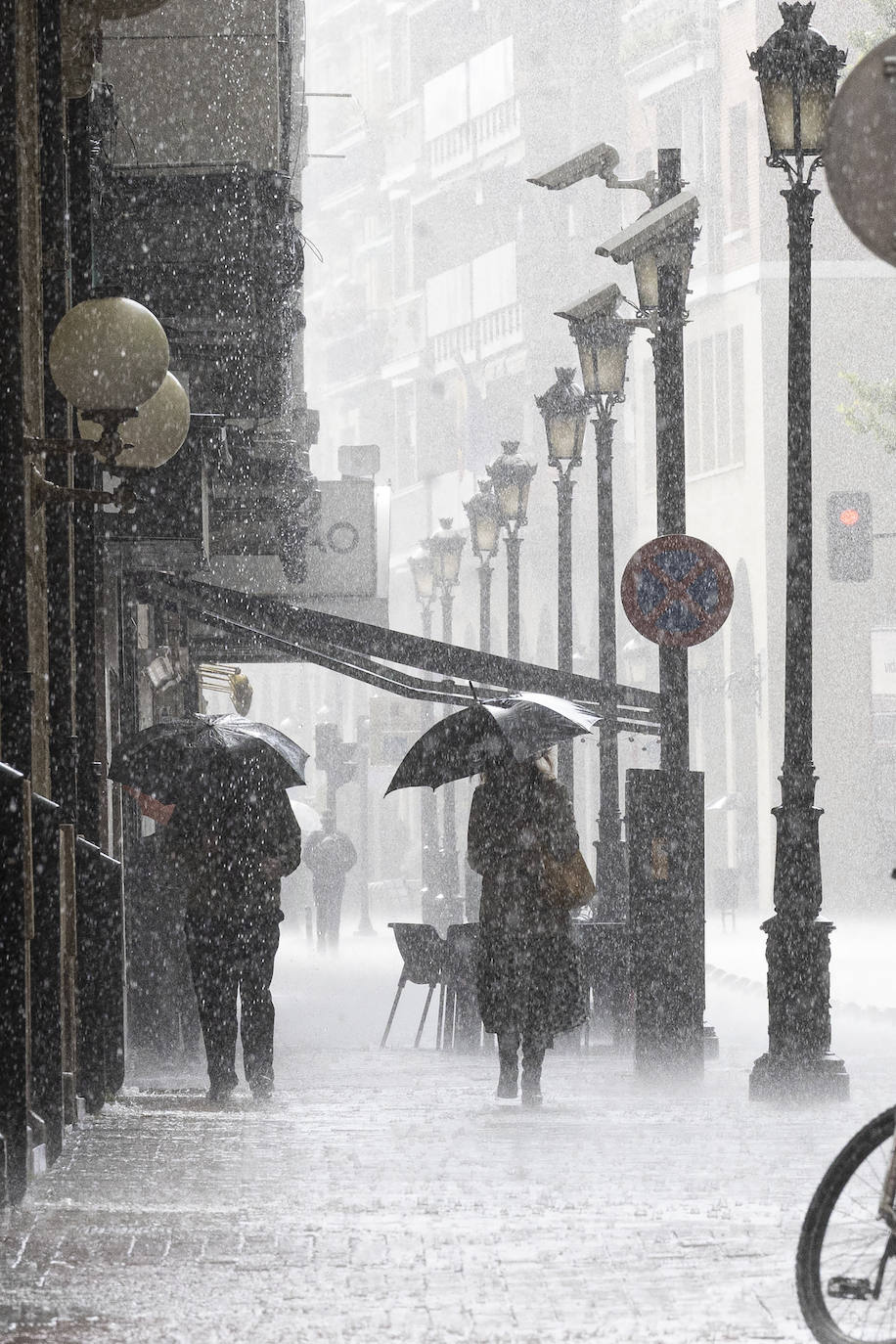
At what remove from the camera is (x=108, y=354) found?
9.19m

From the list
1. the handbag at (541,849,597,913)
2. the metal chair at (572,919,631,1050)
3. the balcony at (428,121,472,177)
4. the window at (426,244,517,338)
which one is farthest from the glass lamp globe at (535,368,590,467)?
the balcony at (428,121,472,177)

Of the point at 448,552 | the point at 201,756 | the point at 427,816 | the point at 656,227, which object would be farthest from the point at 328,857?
the point at 201,756

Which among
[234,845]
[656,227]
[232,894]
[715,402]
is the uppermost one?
[715,402]

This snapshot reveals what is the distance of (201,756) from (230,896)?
86cm

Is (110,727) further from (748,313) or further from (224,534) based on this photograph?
(748,313)

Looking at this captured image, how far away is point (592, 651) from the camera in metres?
59.8

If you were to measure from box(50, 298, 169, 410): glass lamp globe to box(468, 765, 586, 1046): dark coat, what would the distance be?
295cm

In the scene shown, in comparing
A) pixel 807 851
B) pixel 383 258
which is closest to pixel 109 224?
pixel 807 851

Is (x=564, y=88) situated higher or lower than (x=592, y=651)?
higher

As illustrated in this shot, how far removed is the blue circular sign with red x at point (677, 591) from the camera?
47.8 feet

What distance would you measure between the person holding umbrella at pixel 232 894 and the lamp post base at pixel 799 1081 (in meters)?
2.44

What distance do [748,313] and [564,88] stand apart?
2216 centimetres

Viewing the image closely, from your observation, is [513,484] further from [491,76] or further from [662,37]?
[491,76]

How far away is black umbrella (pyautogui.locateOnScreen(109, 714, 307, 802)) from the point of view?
1222cm
